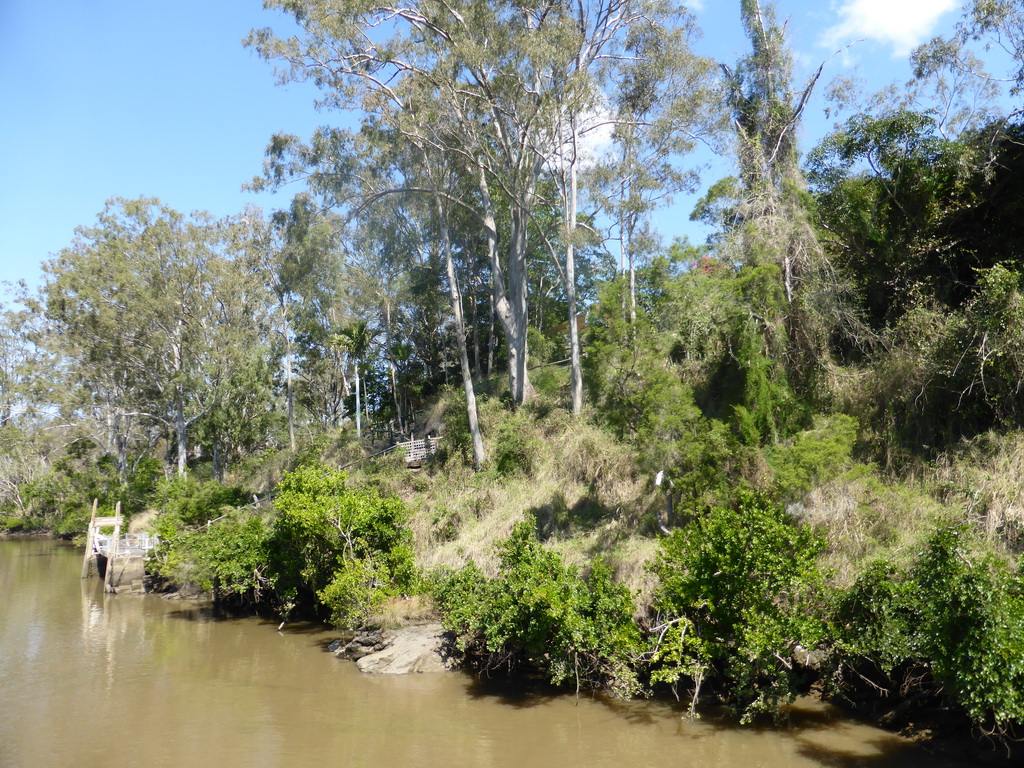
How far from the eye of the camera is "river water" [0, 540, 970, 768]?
10.2 meters

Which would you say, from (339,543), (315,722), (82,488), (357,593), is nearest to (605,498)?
(357,593)

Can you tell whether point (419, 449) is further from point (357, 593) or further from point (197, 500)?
point (357, 593)

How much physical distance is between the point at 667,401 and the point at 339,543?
25.0 ft

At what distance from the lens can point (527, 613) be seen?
12.1 meters

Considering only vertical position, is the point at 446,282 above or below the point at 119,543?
above

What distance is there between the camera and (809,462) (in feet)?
41.8

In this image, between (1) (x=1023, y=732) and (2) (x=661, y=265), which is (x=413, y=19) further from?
(1) (x=1023, y=732)

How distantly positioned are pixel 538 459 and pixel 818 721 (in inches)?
430

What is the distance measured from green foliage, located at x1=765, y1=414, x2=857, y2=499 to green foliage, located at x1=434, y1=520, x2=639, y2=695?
3508 mm

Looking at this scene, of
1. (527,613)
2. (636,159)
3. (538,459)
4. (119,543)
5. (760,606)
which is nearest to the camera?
(760,606)

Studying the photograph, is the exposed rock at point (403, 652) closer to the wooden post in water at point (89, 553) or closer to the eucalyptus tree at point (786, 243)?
the eucalyptus tree at point (786, 243)

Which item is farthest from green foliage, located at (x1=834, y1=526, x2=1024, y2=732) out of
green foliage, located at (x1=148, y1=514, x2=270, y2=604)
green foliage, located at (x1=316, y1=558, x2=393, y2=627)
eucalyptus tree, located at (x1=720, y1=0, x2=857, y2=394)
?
green foliage, located at (x1=148, y1=514, x2=270, y2=604)

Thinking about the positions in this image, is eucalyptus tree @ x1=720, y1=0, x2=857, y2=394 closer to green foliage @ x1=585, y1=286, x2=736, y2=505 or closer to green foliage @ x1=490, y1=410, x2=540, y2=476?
green foliage @ x1=585, y1=286, x2=736, y2=505

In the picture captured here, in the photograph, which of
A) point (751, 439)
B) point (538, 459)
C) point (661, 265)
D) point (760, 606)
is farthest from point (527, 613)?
point (661, 265)
